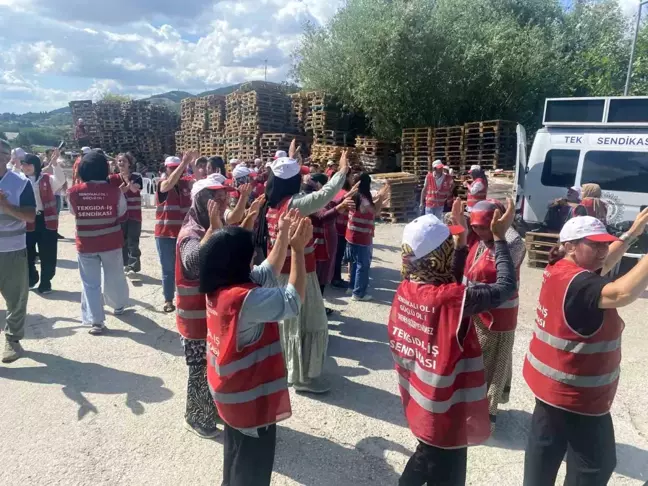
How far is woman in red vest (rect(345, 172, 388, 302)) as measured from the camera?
636 cm

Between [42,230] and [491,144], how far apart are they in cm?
1110

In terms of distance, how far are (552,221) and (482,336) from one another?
5.56m

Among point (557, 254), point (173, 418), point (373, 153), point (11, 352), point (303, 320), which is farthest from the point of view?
point (373, 153)

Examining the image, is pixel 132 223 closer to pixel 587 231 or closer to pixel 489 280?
pixel 489 280

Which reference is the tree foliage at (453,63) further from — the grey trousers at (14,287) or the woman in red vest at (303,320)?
the grey trousers at (14,287)

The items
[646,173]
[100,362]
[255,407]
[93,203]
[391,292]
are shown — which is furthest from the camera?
[646,173]

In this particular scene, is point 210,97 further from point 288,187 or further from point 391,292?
point 288,187

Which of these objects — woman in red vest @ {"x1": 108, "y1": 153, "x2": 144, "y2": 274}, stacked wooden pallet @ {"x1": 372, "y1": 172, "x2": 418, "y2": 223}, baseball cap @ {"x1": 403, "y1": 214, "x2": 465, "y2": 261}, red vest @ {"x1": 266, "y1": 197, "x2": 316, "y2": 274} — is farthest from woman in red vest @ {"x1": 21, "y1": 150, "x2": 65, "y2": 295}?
stacked wooden pallet @ {"x1": 372, "y1": 172, "x2": 418, "y2": 223}

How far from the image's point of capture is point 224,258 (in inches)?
87.7

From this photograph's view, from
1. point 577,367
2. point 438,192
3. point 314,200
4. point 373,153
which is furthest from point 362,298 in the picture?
point 373,153

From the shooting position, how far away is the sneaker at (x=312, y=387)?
4.14m

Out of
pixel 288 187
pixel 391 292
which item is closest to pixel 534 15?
pixel 391 292

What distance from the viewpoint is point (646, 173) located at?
26.3 ft

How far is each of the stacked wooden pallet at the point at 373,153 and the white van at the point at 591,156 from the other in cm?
709
